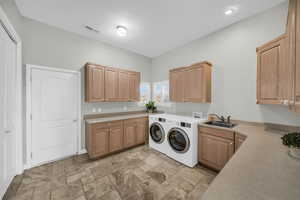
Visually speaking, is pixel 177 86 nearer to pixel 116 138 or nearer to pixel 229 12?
pixel 229 12

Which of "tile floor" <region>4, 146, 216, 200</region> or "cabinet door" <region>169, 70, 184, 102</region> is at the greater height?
"cabinet door" <region>169, 70, 184, 102</region>

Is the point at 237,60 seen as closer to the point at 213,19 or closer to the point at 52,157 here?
the point at 213,19

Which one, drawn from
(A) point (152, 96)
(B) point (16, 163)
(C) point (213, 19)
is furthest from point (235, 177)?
(A) point (152, 96)

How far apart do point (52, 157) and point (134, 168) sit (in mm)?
1823

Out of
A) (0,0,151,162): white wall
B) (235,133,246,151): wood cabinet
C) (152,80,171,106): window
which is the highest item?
(0,0,151,162): white wall

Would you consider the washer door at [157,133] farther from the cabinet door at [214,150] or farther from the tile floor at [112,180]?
the cabinet door at [214,150]

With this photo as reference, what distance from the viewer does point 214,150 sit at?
6.89 feet

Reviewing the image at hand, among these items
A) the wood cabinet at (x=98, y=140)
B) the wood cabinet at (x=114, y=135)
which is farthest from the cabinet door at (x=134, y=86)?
the wood cabinet at (x=98, y=140)

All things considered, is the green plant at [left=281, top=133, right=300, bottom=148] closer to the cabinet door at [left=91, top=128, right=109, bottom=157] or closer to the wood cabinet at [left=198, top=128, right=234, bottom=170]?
the wood cabinet at [left=198, top=128, right=234, bottom=170]

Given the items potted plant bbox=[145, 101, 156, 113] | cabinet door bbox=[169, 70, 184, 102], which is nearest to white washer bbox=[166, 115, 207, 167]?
cabinet door bbox=[169, 70, 184, 102]

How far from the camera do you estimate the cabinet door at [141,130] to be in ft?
10.5

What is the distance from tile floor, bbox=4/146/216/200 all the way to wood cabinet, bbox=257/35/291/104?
1.58m

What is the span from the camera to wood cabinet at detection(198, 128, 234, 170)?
6.33 feet

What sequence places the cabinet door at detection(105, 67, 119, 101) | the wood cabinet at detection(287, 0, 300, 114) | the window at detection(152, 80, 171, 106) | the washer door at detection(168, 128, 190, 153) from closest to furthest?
the wood cabinet at detection(287, 0, 300, 114) < the washer door at detection(168, 128, 190, 153) < the cabinet door at detection(105, 67, 119, 101) < the window at detection(152, 80, 171, 106)
